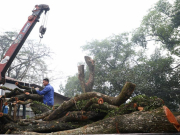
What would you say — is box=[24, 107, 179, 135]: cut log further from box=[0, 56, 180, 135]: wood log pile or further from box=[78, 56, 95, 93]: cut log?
box=[78, 56, 95, 93]: cut log

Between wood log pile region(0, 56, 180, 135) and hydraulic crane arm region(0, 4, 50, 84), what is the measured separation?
4028 mm

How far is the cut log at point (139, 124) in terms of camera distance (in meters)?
2.76

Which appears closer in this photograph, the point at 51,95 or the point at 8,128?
the point at 8,128

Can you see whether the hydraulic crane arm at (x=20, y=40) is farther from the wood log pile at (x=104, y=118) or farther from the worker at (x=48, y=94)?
the wood log pile at (x=104, y=118)

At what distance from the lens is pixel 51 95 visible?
6.46 metres

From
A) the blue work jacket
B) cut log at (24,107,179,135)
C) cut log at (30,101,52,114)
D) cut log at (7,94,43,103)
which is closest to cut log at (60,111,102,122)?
cut log at (24,107,179,135)

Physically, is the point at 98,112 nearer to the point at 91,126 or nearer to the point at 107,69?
the point at 91,126

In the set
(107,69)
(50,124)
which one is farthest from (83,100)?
(107,69)

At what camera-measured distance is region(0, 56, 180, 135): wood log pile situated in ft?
9.58

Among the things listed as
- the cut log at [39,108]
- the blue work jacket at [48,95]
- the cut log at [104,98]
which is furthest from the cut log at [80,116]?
the blue work jacket at [48,95]

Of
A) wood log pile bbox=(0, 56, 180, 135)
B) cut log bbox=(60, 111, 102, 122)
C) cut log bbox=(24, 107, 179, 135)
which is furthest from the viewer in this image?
cut log bbox=(60, 111, 102, 122)

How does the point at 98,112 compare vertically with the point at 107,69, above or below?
below

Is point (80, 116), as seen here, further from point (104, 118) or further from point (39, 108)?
point (39, 108)

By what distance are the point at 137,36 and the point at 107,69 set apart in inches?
214
